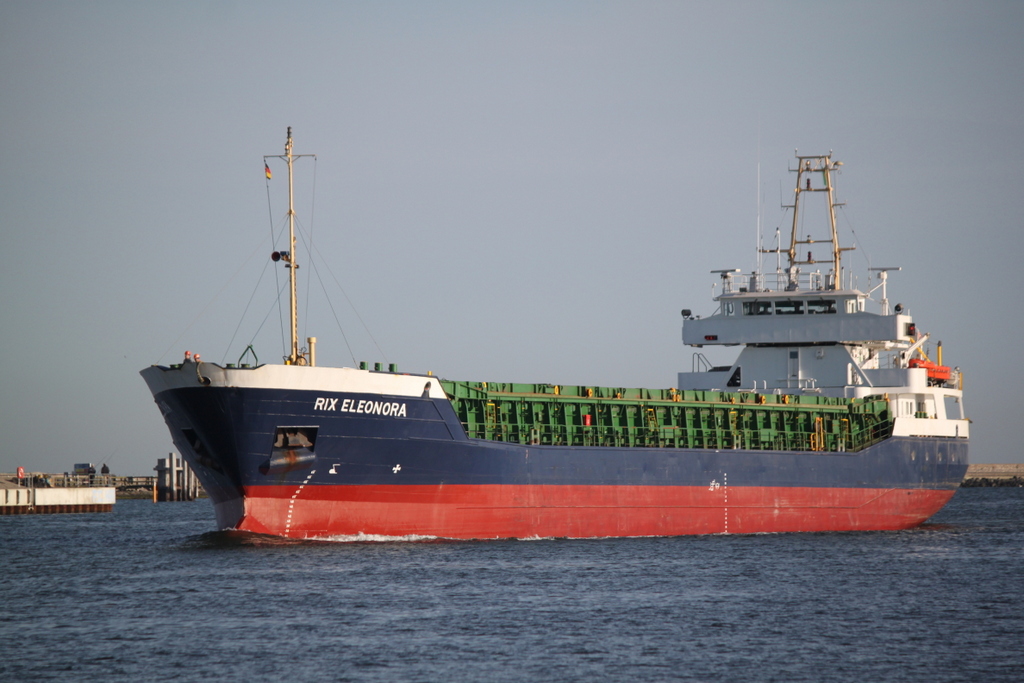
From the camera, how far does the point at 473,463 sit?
3002 centimetres

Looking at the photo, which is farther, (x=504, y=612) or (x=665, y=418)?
(x=665, y=418)

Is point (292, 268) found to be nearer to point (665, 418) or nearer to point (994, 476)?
point (665, 418)

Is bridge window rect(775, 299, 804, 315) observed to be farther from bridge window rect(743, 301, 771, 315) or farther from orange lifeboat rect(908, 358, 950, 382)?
orange lifeboat rect(908, 358, 950, 382)

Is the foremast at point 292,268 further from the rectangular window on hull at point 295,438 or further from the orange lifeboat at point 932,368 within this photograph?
the orange lifeboat at point 932,368

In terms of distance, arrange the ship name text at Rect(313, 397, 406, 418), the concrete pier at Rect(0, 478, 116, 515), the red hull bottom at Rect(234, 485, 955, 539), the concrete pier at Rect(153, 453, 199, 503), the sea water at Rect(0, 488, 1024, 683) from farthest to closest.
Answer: the concrete pier at Rect(153, 453, 199, 503) < the concrete pier at Rect(0, 478, 116, 515) < the red hull bottom at Rect(234, 485, 955, 539) < the ship name text at Rect(313, 397, 406, 418) < the sea water at Rect(0, 488, 1024, 683)

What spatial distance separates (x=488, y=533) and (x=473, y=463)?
1.97 metres

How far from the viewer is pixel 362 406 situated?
2800 centimetres

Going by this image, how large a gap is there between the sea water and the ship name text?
3055 millimetres

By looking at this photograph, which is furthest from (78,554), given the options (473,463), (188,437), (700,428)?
(700,428)

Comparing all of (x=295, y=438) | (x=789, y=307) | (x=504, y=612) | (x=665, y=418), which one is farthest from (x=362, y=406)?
(x=789, y=307)

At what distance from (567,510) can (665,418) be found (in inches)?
214

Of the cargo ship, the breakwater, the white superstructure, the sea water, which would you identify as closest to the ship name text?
the cargo ship

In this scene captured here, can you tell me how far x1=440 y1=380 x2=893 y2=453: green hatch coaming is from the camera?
32.0 meters

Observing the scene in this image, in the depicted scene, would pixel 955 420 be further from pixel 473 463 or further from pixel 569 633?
pixel 569 633
